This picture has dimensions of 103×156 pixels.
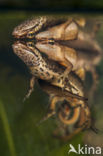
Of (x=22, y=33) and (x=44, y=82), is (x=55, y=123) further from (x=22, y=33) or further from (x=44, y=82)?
(x=22, y=33)

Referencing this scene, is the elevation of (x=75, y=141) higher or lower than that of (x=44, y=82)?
lower

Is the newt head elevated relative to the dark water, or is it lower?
elevated

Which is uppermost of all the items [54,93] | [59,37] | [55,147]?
[59,37]

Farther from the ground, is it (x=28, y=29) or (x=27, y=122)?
(x=28, y=29)

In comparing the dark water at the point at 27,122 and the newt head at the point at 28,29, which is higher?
the newt head at the point at 28,29
